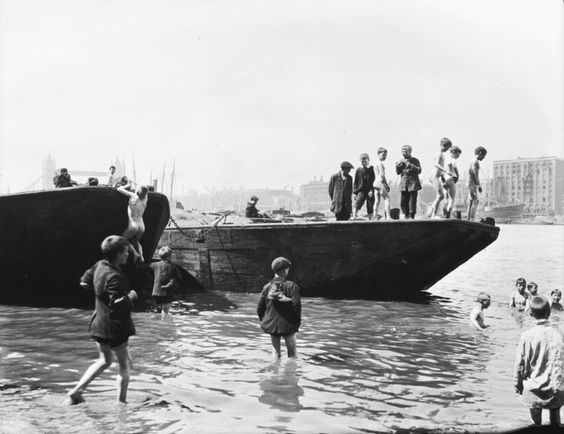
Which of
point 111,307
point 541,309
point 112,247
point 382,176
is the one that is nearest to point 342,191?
point 382,176

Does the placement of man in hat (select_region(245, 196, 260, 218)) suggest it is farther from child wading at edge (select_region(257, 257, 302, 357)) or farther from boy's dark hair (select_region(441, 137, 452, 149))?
child wading at edge (select_region(257, 257, 302, 357))

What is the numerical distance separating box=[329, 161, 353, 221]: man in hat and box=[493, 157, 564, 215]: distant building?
4911 inches

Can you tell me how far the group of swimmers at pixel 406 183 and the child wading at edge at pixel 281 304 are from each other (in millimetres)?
6418

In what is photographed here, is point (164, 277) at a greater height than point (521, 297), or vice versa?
point (164, 277)

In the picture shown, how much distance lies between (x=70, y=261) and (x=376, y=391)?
8.19 metres

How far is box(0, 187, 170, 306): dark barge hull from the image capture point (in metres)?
12.4

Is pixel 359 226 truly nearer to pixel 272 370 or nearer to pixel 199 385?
pixel 272 370

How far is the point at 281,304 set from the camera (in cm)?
775

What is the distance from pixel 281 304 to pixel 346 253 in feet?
21.9

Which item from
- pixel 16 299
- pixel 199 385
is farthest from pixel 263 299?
pixel 16 299

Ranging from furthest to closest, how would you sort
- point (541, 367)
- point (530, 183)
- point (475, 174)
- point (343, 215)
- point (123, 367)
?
point (530, 183)
point (343, 215)
point (475, 174)
point (123, 367)
point (541, 367)

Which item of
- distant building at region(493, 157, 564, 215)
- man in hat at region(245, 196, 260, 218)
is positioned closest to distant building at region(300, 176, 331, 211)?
distant building at region(493, 157, 564, 215)

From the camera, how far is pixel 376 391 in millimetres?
6996

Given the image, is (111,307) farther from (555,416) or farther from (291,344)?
(555,416)
